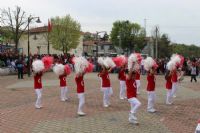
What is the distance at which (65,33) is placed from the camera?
7806 centimetres

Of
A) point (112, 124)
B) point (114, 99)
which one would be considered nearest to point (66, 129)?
point (112, 124)

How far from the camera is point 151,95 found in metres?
14.5

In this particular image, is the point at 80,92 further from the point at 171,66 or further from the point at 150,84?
the point at 171,66

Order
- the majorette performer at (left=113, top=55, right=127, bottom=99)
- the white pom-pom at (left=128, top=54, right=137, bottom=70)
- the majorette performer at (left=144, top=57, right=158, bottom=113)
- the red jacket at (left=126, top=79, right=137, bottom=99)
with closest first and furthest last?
the red jacket at (left=126, top=79, right=137, bottom=99), the white pom-pom at (left=128, top=54, right=137, bottom=70), the majorette performer at (left=144, top=57, right=158, bottom=113), the majorette performer at (left=113, top=55, right=127, bottom=99)

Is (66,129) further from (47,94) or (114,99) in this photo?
(47,94)

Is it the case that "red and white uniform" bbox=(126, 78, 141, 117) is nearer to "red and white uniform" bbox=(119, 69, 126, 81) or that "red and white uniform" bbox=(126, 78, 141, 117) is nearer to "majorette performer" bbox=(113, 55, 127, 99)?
"majorette performer" bbox=(113, 55, 127, 99)

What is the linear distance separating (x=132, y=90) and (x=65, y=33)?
66529mm

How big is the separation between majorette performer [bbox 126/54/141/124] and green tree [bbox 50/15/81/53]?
64501 millimetres

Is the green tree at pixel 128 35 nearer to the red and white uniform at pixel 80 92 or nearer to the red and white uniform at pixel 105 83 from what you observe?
the red and white uniform at pixel 105 83

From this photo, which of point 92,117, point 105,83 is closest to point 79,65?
point 92,117

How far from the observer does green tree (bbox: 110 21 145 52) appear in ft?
306

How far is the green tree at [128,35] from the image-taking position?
93250mm

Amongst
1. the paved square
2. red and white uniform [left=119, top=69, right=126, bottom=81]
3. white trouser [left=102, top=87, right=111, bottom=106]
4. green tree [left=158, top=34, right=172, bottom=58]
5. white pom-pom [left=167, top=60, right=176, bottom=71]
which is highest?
green tree [left=158, top=34, right=172, bottom=58]

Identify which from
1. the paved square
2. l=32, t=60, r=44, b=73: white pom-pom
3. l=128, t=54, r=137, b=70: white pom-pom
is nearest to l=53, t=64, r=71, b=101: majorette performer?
the paved square
